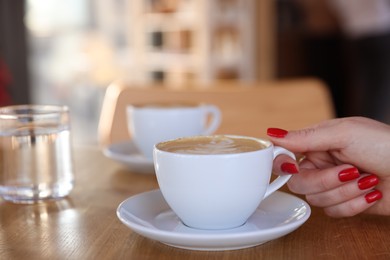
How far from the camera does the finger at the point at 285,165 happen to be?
694 millimetres

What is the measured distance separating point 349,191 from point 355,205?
0.7 inches

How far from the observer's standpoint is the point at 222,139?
0.71 metres

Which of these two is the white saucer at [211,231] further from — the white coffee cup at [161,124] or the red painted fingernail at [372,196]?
the white coffee cup at [161,124]

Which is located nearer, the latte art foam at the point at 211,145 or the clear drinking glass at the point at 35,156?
the latte art foam at the point at 211,145

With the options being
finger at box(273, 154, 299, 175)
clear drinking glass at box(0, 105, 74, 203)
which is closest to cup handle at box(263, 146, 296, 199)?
finger at box(273, 154, 299, 175)

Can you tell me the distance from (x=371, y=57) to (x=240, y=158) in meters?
3.54

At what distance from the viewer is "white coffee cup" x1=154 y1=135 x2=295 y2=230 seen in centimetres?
62

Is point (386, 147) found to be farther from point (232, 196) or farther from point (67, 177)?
point (67, 177)

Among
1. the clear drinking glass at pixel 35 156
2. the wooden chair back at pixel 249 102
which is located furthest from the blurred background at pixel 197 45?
the clear drinking glass at pixel 35 156

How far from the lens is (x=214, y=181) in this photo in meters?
0.62

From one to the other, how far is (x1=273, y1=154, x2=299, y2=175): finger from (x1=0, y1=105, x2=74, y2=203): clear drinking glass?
327 mm

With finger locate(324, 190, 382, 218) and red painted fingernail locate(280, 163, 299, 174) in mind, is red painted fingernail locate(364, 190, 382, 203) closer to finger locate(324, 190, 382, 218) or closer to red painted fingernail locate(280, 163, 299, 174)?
finger locate(324, 190, 382, 218)

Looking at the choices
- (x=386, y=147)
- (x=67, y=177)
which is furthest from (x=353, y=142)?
(x=67, y=177)

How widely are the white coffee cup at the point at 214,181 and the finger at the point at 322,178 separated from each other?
0.39 feet
